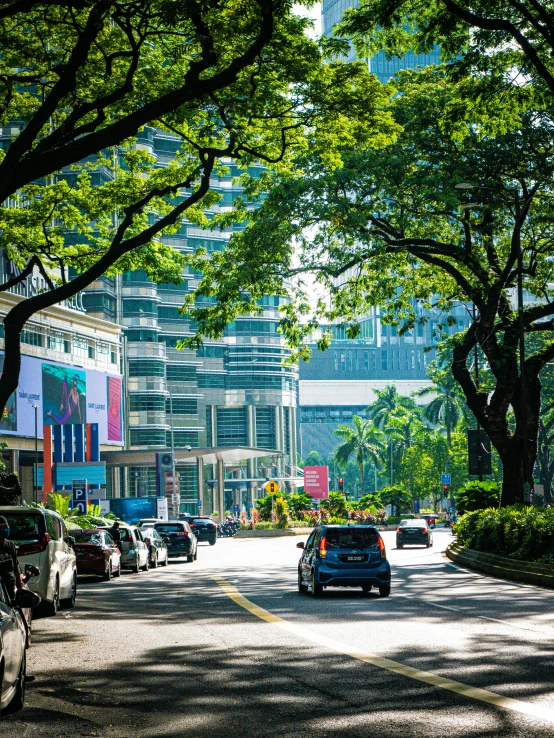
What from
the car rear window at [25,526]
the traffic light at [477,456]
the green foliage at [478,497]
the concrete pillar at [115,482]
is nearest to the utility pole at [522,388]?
the traffic light at [477,456]

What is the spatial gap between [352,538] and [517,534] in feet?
26.9

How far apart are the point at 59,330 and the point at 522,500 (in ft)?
175

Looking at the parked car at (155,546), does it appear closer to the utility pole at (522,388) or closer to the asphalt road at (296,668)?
the utility pole at (522,388)

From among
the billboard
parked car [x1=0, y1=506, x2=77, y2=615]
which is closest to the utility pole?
parked car [x1=0, y1=506, x2=77, y2=615]

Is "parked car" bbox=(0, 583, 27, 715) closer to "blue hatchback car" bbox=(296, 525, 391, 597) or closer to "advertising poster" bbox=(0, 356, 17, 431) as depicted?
"blue hatchback car" bbox=(296, 525, 391, 597)

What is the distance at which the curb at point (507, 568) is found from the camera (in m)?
25.3

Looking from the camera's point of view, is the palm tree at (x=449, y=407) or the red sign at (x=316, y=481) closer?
the red sign at (x=316, y=481)

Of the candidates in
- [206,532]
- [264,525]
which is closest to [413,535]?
[206,532]

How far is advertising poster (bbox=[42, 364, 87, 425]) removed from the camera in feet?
253

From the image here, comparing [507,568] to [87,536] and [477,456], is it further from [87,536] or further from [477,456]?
[477,456]

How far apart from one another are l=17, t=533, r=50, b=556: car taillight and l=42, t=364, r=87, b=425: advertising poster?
58323 mm

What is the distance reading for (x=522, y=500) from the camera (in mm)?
35344

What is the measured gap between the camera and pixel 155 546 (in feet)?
129

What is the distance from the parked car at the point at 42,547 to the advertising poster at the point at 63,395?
57.4 m
